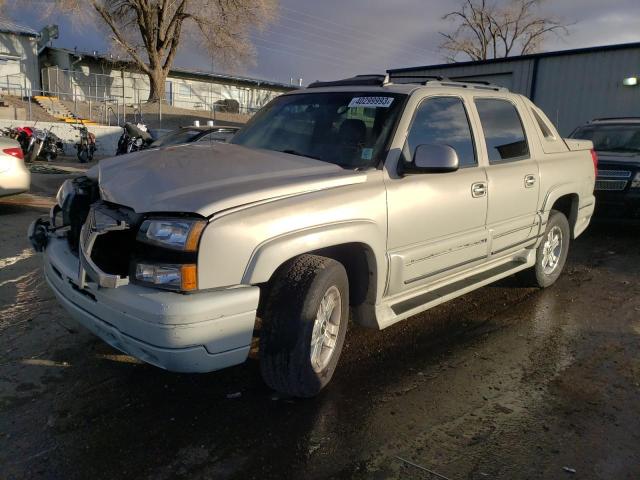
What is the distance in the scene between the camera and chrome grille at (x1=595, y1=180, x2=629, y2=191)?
25.1ft

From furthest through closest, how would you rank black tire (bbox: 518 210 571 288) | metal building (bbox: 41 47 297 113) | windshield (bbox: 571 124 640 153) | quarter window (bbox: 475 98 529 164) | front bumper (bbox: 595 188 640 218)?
metal building (bbox: 41 47 297 113)
windshield (bbox: 571 124 640 153)
front bumper (bbox: 595 188 640 218)
black tire (bbox: 518 210 571 288)
quarter window (bbox: 475 98 529 164)

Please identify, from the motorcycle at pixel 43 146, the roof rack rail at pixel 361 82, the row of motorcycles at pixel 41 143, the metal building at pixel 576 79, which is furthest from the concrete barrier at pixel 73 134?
the roof rack rail at pixel 361 82

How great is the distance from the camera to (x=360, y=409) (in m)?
3.13

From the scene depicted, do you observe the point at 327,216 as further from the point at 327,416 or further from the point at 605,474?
the point at 605,474

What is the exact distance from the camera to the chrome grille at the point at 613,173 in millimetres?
7633

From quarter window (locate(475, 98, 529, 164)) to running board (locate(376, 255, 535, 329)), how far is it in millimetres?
926

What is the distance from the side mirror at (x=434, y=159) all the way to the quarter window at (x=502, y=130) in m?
1.07

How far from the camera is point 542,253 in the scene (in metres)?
5.25

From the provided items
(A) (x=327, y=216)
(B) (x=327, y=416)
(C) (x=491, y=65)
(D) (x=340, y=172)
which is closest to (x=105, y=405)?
(B) (x=327, y=416)

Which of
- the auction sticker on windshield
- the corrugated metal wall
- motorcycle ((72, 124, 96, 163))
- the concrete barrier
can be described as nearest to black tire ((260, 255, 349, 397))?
the auction sticker on windshield

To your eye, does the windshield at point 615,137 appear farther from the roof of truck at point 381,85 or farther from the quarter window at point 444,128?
the quarter window at point 444,128

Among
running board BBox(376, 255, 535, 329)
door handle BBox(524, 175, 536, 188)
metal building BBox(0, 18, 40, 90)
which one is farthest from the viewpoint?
metal building BBox(0, 18, 40, 90)

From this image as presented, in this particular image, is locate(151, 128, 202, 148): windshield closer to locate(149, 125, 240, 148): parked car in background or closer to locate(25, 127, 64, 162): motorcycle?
locate(149, 125, 240, 148): parked car in background

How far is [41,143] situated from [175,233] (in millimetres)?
12982
